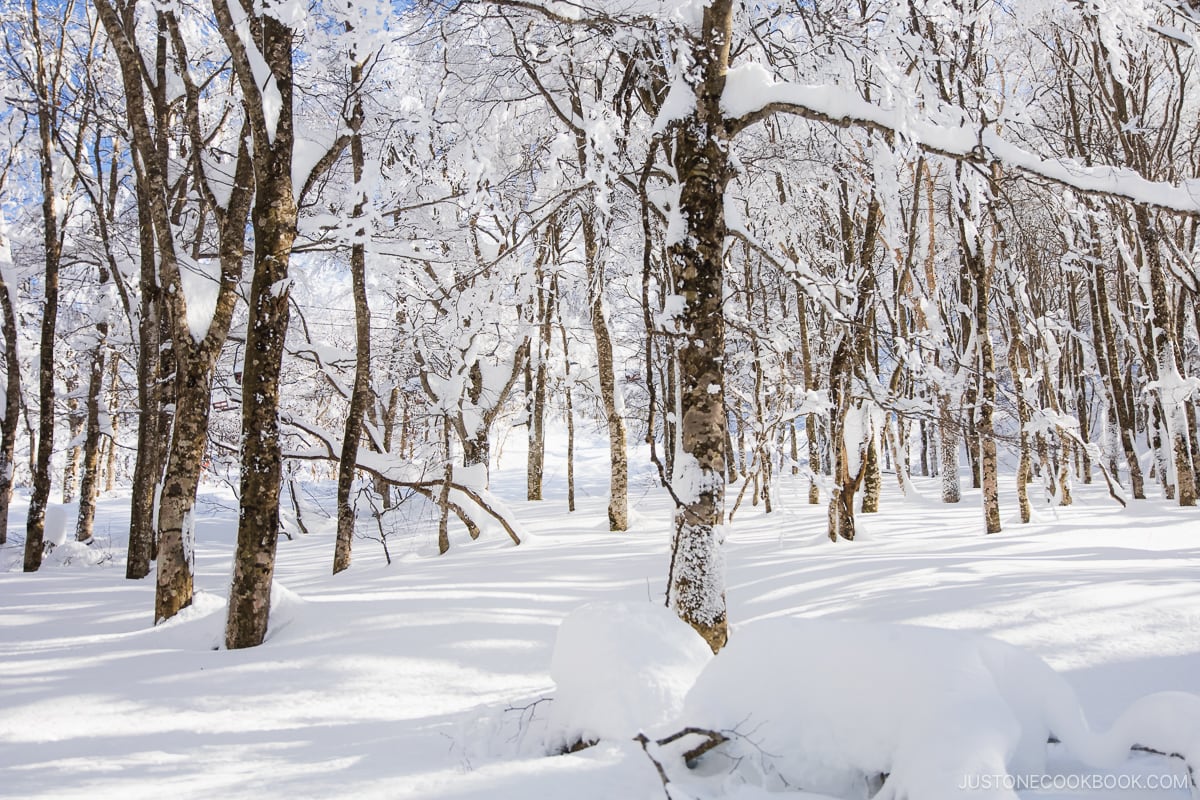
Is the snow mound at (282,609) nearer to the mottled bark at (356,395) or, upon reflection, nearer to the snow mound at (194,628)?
the snow mound at (194,628)

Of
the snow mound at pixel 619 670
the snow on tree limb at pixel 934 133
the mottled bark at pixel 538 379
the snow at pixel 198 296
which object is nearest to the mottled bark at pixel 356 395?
the snow at pixel 198 296

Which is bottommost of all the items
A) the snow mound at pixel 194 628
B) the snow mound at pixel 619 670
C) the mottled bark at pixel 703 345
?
the snow mound at pixel 194 628

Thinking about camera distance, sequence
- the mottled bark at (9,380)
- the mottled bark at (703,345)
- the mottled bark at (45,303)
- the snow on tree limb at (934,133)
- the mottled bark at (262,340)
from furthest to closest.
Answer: the mottled bark at (9,380) → the mottled bark at (45,303) → the mottled bark at (262,340) → the mottled bark at (703,345) → the snow on tree limb at (934,133)

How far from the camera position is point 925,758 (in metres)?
1.96

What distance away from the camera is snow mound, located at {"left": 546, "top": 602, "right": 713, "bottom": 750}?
2.72m

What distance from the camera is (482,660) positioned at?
4.55 meters

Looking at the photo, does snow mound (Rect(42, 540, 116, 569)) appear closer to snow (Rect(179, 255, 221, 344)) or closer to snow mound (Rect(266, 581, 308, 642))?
snow (Rect(179, 255, 221, 344))

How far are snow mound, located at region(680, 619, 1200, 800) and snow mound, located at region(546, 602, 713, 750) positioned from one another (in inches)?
9.6

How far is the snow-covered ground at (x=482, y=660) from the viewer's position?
2457 millimetres

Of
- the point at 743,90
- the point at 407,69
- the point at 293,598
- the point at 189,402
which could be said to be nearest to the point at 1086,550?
the point at 743,90

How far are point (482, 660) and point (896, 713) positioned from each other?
3.09 m

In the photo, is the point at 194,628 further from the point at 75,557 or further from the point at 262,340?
the point at 75,557

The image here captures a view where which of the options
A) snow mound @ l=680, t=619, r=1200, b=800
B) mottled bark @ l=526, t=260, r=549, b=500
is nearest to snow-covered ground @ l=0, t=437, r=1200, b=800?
snow mound @ l=680, t=619, r=1200, b=800

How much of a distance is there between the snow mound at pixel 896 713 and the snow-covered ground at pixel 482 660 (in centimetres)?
2
